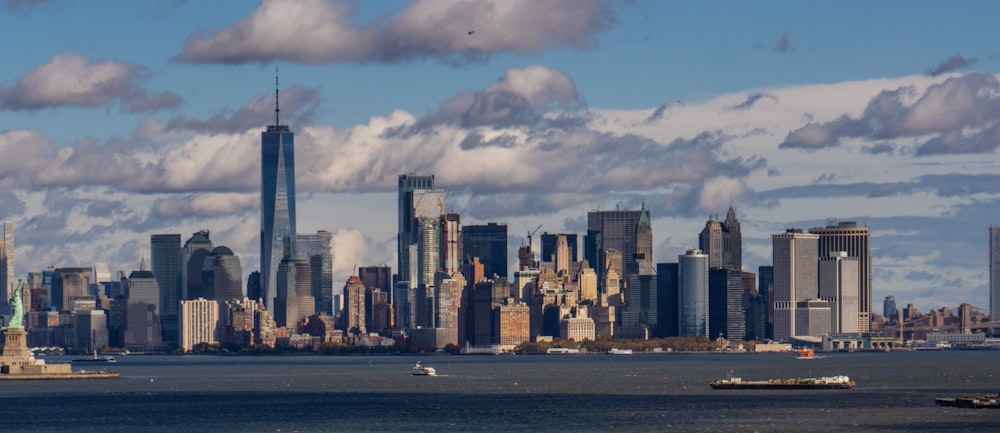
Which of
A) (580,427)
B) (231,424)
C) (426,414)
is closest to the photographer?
(580,427)

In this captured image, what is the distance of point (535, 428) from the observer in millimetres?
158500

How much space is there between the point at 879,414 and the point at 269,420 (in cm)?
5492

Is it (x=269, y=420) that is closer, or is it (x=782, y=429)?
(x=782, y=429)

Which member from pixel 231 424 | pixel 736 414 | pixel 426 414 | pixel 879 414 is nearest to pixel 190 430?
pixel 231 424

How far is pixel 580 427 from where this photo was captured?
522 ft

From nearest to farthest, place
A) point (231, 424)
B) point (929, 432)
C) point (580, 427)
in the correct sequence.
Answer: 1. point (929, 432)
2. point (580, 427)
3. point (231, 424)

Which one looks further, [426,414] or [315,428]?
[426,414]

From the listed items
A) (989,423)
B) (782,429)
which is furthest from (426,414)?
(989,423)

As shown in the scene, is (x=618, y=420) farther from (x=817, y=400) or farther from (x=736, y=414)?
(x=817, y=400)

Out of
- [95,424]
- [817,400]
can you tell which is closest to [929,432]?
[817,400]

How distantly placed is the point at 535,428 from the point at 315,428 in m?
18.6

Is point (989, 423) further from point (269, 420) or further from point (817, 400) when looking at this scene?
point (269, 420)

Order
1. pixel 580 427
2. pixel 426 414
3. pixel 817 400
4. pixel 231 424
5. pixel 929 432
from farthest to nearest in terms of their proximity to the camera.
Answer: pixel 817 400 < pixel 426 414 < pixel 231 424 < pixel 580 427 < pixel 929 432

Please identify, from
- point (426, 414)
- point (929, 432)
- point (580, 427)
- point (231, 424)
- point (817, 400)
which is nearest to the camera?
point (929, 432)
